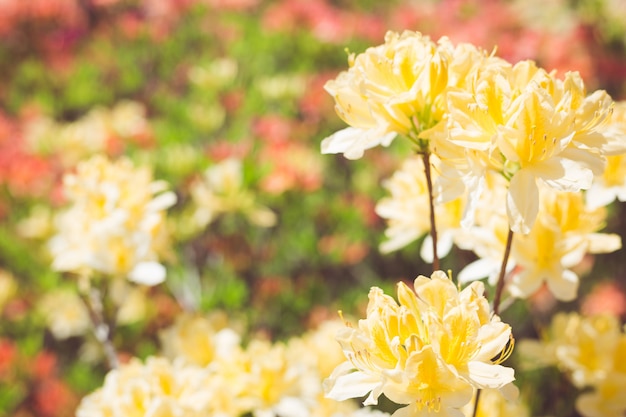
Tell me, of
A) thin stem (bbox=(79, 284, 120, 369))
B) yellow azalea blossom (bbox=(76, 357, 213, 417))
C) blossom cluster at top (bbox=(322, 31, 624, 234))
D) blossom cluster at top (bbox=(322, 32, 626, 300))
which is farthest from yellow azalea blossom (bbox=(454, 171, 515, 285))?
thin stem (bbox=(79, 284, 120, 369))

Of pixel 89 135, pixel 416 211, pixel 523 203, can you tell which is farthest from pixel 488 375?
pixel 89 135

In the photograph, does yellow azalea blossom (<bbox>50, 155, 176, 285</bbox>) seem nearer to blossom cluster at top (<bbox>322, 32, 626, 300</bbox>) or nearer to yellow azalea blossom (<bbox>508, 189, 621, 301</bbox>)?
blossom cluster at top (<bbox>322, 32, 626, 300</bbox>)

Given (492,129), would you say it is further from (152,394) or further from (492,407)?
(152,394)

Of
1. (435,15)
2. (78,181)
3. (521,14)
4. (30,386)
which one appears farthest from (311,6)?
(78,181)

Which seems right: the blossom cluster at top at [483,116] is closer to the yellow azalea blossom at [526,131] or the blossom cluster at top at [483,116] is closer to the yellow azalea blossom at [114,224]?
the yellow azalea blossom at [526,131]

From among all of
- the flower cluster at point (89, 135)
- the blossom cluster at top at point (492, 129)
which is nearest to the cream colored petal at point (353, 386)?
the blossom cluster at top at point (492, 129)

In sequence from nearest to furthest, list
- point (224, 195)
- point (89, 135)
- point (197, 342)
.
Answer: point (197, 342) < point (224, 195) < point (89, 135)
